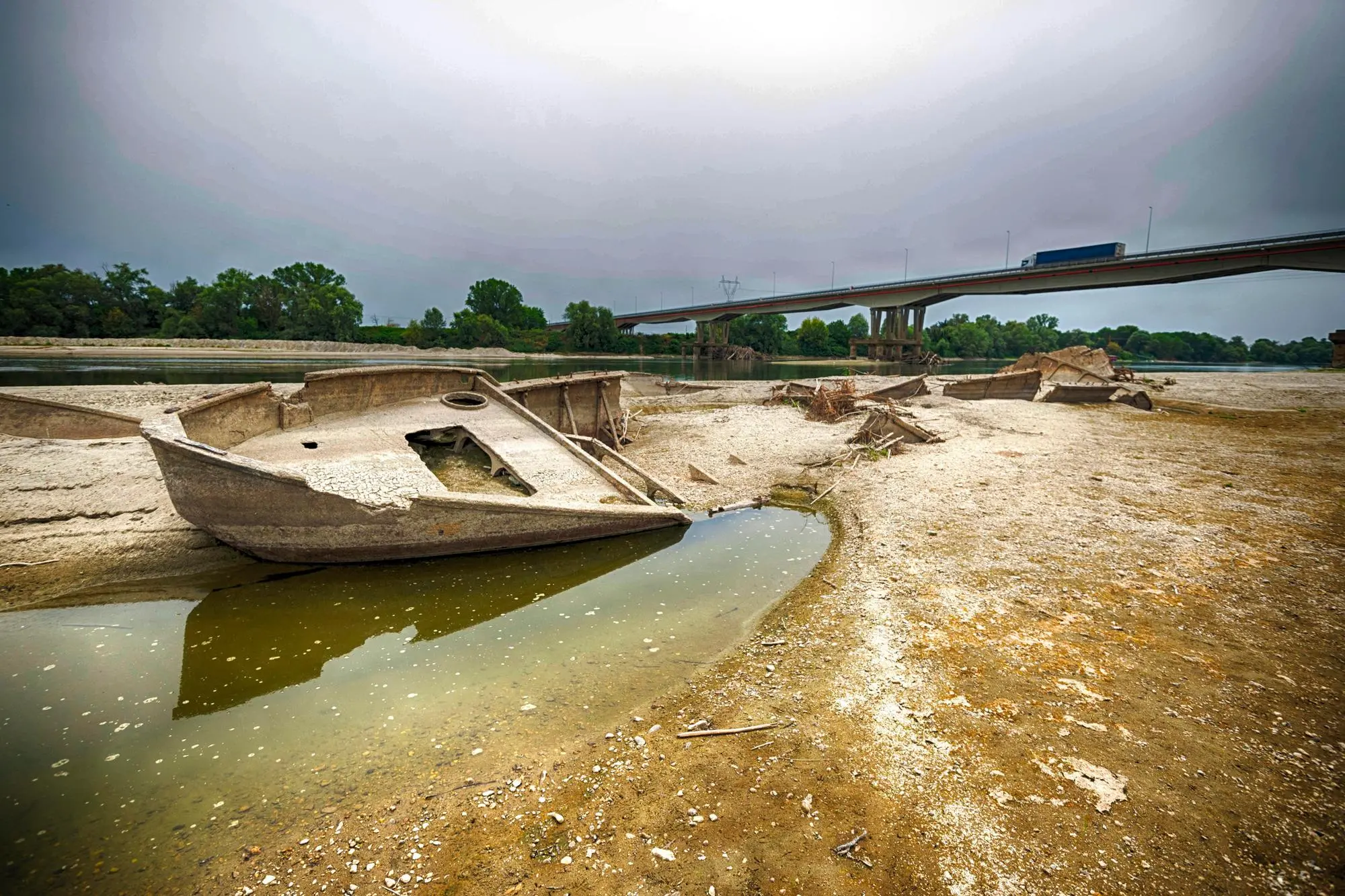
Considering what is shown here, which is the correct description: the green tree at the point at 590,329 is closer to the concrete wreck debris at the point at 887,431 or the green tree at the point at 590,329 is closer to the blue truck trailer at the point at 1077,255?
the blue truck trailer at the point at 1077,255

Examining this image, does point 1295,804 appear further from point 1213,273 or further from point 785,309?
point 785,309

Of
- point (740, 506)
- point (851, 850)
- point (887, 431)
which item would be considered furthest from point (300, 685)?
point (887, 431)

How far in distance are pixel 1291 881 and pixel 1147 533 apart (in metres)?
6.02

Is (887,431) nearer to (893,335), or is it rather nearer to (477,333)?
(893,335)

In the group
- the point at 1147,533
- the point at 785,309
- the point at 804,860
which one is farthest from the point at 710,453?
the point at 785,309

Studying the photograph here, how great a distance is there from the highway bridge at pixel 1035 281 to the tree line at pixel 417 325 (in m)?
18.5

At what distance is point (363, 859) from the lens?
2.95 m

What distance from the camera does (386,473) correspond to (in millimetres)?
7641

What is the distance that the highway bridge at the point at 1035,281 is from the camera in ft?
104

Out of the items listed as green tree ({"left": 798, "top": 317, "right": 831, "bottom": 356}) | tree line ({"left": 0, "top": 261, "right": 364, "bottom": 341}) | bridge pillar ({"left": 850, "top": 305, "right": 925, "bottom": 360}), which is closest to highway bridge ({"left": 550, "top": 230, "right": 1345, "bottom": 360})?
bridge pillar ({"left": 850, "top": 305, "right": 925, "bottom": 360})

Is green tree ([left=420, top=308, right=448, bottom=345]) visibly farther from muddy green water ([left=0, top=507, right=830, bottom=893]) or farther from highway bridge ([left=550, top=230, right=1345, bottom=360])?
muddy green water ([left=0, top=507, right=830, bottom=893])

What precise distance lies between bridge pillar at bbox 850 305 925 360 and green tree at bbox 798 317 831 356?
2765cm

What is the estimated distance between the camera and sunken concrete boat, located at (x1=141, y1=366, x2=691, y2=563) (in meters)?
6.51

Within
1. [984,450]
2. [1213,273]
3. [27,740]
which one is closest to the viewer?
[27,740]
